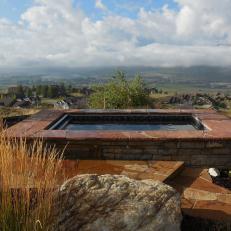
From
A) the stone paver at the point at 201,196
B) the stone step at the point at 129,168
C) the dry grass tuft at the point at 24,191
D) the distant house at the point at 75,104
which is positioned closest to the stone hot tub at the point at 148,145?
the stone step at the point at 129,168

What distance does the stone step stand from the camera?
14.9 feet

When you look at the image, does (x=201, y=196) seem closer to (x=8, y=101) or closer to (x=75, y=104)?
(x=75, y=104)

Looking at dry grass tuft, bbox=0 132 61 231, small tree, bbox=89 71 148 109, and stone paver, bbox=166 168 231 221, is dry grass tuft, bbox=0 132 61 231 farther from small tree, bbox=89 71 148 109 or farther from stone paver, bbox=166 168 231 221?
small tree, bbox=89 71 148 109

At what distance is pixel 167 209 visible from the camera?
2828mm

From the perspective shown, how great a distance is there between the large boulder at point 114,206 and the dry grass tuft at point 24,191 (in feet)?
0.56

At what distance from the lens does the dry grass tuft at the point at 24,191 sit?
7.89 feet

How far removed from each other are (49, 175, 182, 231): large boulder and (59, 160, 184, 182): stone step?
1.46m

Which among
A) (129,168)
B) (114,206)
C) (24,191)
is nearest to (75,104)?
(129,168)

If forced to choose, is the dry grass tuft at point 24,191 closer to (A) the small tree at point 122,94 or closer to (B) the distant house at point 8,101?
(A) the small tree at point 122,94

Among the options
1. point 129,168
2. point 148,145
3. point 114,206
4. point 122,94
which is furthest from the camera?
point 122,94

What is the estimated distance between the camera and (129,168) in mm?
4820

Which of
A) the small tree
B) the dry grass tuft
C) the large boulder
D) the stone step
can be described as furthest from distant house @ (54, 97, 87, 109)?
the dry grass tuft

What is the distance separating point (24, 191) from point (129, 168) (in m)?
2.52

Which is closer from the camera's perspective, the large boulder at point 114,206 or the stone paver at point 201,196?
the large boulder at point 114,206
